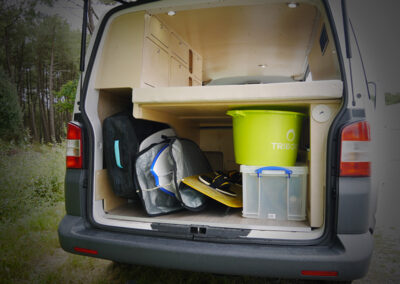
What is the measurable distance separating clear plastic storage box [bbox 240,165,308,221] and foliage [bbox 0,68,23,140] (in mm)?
6512

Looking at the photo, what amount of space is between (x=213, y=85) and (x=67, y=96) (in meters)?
6.13

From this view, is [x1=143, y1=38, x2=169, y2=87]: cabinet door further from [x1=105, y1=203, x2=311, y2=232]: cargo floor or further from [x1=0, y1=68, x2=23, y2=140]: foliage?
[x1=0, y1=68, x2=23, y2=140]: foliage

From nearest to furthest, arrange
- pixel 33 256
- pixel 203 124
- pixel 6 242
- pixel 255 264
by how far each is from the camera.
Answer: pixel 255 264 → pixel 33 256 → pixel 6 242 → pixel 203 124

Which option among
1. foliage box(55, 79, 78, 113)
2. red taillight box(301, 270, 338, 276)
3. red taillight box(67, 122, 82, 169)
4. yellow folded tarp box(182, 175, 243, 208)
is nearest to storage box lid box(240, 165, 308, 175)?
yellow folded tarp box(182, 175, 243, 208)

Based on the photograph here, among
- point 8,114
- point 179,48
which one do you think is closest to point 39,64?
point 8,114

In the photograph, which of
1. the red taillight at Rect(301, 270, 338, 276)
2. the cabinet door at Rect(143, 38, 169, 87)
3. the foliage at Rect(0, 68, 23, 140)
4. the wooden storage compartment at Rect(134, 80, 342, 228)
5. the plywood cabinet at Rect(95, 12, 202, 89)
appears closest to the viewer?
the red taillight at Rect(301, 270, 338, 276)

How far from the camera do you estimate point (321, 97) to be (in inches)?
54.7

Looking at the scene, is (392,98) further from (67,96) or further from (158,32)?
(67,96)

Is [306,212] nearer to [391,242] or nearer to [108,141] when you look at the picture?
[108,141]

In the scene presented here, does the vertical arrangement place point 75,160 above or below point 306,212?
above

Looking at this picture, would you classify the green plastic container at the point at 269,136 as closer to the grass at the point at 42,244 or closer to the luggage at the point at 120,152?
the luggage at the point at 120,152

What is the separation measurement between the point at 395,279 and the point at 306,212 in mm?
1069

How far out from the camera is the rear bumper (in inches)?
48.0

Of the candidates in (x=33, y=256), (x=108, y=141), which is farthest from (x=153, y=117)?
(x=33, y=256)
